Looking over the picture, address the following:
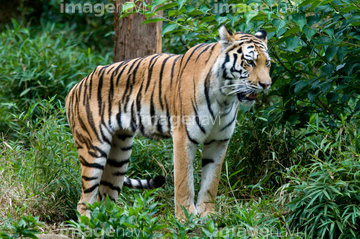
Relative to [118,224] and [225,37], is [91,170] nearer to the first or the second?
[118,224]

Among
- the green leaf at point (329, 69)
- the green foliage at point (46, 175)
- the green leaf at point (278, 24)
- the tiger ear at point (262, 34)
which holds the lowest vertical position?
the green foliage at point (46, 175)

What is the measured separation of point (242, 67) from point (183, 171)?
1.03m

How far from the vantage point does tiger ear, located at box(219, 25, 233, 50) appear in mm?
3936

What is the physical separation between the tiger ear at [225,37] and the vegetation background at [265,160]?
0.62 ft

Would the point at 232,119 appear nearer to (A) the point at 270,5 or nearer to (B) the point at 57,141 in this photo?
(A) the point at 270,5

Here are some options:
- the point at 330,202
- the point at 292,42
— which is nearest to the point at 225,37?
the point at 292,42

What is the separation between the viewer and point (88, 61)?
7.86 m

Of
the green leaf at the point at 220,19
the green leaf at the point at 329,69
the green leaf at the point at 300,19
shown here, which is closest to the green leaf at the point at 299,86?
the green leaf at the point at 329,69

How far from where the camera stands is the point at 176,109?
418 centimetres

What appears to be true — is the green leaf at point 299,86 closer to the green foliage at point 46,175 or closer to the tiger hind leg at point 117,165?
the tiger hind leg at point 117,165

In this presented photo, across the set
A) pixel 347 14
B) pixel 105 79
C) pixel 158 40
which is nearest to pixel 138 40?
pixel 158 40

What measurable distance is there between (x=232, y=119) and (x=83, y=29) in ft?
23.1

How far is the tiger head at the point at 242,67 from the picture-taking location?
387cm

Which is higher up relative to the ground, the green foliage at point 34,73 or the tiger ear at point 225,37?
the tiger ear at point 225,37
